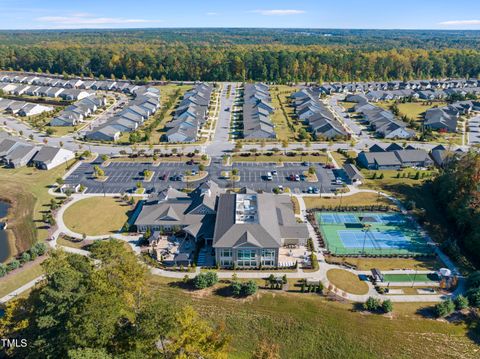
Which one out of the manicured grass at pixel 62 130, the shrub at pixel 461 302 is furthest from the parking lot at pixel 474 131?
the manicured grass at pixel 62 130

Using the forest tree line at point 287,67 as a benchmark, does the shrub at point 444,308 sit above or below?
below

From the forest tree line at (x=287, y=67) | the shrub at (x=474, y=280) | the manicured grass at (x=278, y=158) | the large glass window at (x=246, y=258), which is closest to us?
the shrub at (x=474, y=280)

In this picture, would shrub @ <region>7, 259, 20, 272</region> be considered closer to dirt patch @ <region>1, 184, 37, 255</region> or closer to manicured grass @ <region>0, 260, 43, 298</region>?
manicured grass @ <region>0, 260, 43, 298</region>

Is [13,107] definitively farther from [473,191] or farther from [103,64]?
[473,191]

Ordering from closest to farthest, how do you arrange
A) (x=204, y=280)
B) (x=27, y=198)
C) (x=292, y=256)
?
(x=204, y=280) → (x=292, y=256) → (x=27, y=198)

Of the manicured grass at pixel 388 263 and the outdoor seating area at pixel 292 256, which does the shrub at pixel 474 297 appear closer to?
the manicured grass at pixel 388 263

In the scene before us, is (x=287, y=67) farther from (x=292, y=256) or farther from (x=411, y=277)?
(x=411, y=277)

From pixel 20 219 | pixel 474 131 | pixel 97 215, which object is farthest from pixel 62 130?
pixel 474 131
